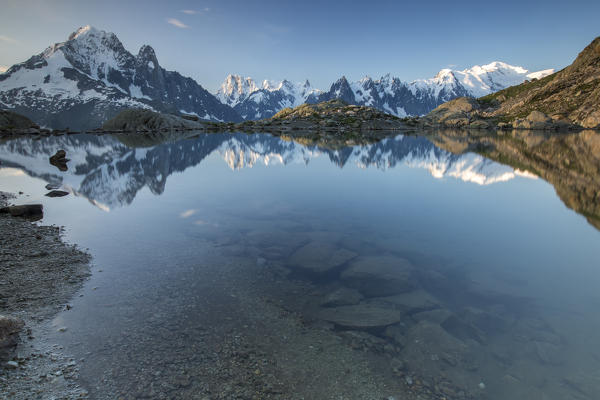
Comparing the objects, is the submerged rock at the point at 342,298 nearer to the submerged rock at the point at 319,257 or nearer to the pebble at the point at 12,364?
the submerged rock at the point at 319,257

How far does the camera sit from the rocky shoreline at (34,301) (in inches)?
302

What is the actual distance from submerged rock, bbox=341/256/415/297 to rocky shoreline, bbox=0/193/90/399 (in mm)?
9484

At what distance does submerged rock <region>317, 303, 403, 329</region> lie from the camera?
405 inches

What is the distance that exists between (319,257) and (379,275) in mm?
3062

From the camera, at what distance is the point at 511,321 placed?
10.4 meters

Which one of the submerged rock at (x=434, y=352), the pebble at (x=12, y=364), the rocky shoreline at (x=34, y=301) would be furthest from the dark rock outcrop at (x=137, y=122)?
the submerged rock at (x=434, y=352)

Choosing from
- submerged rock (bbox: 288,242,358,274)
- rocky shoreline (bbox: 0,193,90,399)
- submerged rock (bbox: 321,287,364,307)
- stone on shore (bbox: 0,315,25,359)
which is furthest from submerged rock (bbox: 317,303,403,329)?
stone on shore (bbox: 0,315,25,359)

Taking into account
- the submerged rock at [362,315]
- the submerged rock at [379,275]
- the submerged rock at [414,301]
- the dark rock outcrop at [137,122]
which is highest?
the dark rock outcrop at [137,122]

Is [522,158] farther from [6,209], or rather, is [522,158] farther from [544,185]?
[6,209]

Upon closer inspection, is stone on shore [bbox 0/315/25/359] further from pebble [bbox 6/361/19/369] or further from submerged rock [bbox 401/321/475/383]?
submerged rock [bbox 401/321/475/383]

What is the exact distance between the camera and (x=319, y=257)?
49.8 ft

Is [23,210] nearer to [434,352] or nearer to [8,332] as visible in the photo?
→ [8,332]

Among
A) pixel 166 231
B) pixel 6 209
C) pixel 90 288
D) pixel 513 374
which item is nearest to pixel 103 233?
pixel 166 231

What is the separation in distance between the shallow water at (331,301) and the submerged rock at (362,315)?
0.07 meters
